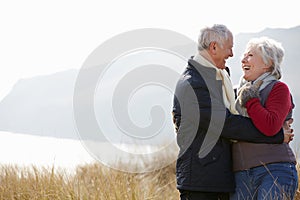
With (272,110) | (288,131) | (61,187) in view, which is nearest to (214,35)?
(272,110)

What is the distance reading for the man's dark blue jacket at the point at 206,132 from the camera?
3008mm

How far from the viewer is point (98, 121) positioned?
4.91 m

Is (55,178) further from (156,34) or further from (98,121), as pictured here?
(156,34)

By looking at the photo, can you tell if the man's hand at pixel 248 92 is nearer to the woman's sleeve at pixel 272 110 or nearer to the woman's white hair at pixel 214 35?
the woman's sleeve at pixel 272 110

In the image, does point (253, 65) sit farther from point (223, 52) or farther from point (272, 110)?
point (272, 110)

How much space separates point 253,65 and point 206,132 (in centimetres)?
53

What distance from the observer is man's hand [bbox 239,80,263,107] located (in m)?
3.00

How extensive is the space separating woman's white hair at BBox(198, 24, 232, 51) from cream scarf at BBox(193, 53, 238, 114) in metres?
0.09

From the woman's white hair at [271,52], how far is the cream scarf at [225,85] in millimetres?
266

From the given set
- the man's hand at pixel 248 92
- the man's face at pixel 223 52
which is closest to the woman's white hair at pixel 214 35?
the man's face at pixel 223 52

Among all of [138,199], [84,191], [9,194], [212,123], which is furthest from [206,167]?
[9,194]

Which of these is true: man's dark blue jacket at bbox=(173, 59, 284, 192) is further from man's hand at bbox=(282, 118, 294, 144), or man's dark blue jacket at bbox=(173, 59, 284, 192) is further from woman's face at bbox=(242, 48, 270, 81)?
woman's face at bbox=(242, 48, 270, 81)

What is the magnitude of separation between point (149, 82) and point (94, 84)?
1.93ft

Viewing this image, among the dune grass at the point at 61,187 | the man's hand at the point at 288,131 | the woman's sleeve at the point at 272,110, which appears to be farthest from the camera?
the dune grass at the point at 61,187
